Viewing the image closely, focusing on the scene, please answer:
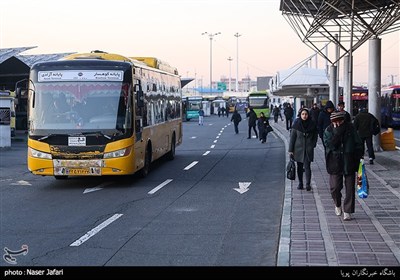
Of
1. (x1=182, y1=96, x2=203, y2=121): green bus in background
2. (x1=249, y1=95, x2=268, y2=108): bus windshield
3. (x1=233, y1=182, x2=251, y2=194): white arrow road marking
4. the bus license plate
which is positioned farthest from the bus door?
(x1=182, y1=96, x2=203, y2=121): green bus in background

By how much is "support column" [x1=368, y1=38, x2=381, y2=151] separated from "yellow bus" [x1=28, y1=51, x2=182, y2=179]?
10.1 m

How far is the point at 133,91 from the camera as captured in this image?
14.7 m

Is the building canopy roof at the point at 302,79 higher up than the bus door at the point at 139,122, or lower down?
higher up

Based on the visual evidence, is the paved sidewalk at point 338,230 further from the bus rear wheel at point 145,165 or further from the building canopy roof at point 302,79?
the building canopy roof at point 302,79

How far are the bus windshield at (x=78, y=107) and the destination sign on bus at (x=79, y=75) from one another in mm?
102

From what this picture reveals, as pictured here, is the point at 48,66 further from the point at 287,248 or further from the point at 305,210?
the point at 287,248

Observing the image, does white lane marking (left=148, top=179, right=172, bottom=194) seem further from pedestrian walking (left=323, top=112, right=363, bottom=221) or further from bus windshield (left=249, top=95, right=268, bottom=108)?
bus windshield (left=249, top=95, right=268, bottom=108)

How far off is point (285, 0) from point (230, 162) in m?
7.54

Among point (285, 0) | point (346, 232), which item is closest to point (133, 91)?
point (346, 232)

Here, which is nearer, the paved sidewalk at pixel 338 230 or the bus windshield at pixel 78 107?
the paved sidewalk at pixel 338 230

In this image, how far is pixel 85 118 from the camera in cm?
1420

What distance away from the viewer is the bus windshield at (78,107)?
14.2 meters

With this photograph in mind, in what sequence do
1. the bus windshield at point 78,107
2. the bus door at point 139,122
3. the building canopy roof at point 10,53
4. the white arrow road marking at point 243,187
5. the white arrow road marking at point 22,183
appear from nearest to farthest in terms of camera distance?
the white arrow road marking at point 243,187 < the bus windshield at point 78,107 < the bus door at point 139,122 < the white arrow road marking at point 22,183 < the building canopy roof at point 10,53

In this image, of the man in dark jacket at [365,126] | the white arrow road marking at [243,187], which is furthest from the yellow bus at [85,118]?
the man in dark jacket at [365,126]
